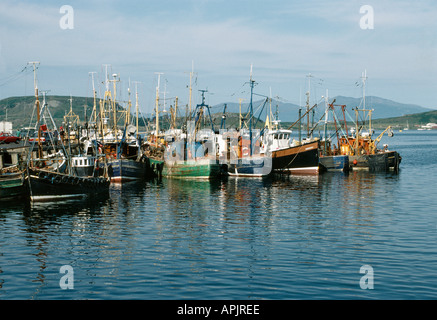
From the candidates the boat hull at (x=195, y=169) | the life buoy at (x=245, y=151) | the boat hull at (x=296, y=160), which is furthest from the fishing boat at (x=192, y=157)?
the boat hull at (x=296, y=160)

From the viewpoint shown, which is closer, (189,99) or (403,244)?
(403,244)

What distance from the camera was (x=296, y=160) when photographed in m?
89.8

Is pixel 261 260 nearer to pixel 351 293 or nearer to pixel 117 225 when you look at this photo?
pixel 351 293

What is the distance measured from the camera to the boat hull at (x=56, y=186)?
181 feet

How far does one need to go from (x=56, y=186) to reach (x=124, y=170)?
23020mm

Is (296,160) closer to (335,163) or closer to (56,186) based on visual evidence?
(335,163)

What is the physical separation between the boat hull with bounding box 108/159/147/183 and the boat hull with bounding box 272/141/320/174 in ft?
78.8

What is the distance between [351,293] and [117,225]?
2388 centimetres

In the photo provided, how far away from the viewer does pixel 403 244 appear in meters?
36.8

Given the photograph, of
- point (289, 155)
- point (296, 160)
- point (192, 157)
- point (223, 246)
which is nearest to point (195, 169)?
point (192, 157)

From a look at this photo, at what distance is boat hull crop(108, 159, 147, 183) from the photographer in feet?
260

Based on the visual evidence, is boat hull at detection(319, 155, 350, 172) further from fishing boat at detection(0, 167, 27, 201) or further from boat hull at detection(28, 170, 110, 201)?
fishing boat at detection(0, 167, 27, 201)

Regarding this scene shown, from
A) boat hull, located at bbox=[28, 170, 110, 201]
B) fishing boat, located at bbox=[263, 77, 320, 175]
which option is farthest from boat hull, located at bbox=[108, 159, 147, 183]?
fishing boat, located at bbox=[263, 77, 320, 175]
